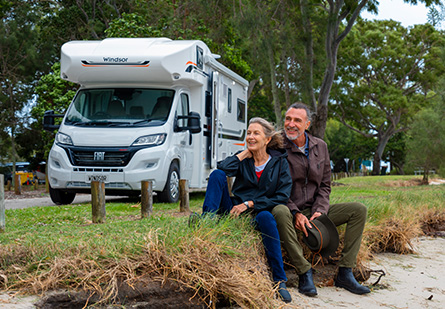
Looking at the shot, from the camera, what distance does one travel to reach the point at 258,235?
537cm

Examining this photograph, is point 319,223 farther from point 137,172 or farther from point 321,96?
point 321,96

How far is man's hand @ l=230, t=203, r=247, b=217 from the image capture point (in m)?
5.51

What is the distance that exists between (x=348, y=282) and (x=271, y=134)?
65.4 inches

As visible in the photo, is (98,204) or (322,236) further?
(98,204)

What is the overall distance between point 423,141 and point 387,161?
4000cm

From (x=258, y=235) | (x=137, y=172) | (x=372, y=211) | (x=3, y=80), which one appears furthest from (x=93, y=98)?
(x=3, y=80)

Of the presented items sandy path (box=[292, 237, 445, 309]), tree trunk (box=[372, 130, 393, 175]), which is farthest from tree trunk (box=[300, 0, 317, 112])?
tree trunk (box=[372, 130, 393, 175])

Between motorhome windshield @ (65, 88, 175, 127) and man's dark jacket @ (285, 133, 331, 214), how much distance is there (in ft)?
20.0

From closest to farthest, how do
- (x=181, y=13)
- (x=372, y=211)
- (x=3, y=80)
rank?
(x=372, y=211)
(x=181, y=13)
(x=3, y=80)

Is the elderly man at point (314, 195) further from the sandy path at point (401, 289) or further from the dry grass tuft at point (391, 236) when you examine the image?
the dry grass tuft at point (391, 236)

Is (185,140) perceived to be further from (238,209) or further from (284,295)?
(284,295)

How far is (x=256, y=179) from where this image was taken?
5605 millimetres

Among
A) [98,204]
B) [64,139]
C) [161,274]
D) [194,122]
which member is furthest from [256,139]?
[64,139]

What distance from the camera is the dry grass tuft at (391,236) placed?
7.56 m
